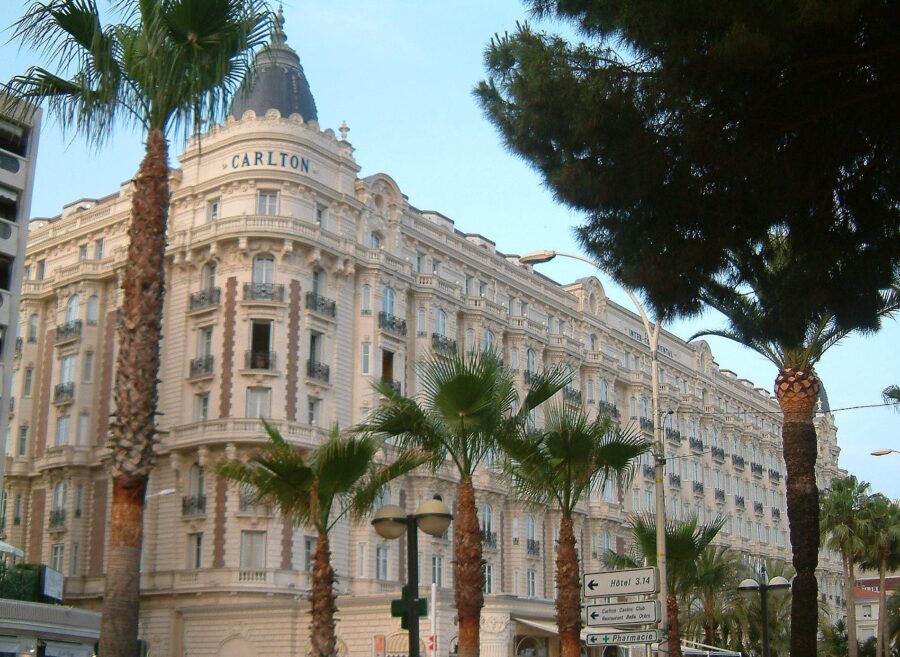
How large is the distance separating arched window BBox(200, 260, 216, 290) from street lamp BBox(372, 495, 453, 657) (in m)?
32.2

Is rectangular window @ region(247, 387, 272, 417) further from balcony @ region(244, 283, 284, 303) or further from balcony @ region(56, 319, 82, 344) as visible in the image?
balcony @ region(56, 319, 82, 344)

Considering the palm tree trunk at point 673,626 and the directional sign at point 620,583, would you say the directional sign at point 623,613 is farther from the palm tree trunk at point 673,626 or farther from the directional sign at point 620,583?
the palm tree trunk at point 673,626

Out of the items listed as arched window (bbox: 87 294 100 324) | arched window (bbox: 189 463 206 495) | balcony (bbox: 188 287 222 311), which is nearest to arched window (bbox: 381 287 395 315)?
balcony (bbox: 188 287 222 311)

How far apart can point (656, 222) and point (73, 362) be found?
4270cm

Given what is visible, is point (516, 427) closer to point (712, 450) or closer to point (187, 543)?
point (187, 543)

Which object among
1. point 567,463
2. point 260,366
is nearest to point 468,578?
point 567,463

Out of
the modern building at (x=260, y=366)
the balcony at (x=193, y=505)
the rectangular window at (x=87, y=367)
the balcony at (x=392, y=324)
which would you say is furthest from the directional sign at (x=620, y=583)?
the rectangular window at (x=87, y=367)

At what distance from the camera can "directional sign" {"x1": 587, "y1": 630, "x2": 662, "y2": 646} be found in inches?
816

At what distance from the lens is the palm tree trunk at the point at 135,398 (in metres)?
15.7

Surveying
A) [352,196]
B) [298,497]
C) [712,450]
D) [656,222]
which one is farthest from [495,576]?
[656,222]

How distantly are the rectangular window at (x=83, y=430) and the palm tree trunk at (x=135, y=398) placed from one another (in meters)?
37.4

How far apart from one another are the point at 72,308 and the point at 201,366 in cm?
981

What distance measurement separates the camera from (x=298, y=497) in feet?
76.4

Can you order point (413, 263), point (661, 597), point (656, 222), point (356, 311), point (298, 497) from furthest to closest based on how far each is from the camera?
point (413, 263) → point (356, 311) → point (661, 597) → point (298, 497) → point (656, 222)
